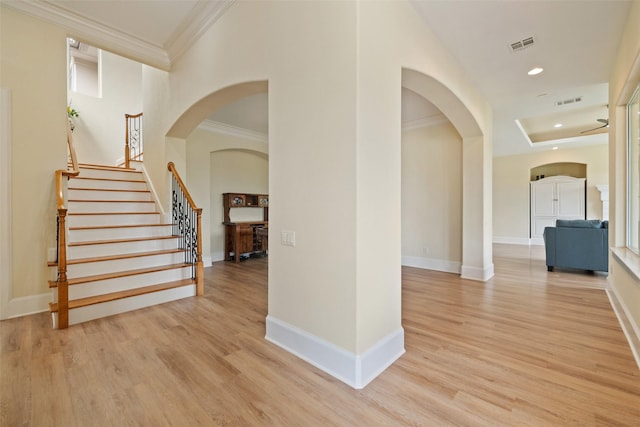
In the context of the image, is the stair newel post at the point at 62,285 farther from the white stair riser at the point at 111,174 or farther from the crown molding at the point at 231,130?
the crown molding at the point at 231,130

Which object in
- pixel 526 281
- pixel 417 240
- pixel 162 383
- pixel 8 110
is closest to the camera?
pixel 162 383

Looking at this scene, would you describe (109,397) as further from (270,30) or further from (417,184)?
(417,184)

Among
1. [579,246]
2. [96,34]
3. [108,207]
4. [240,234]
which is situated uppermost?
[96,34]

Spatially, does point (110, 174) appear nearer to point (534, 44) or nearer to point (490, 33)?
point (490, 33)

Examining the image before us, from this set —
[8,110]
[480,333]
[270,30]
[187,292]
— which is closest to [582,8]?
[270,30]

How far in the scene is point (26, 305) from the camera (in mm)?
3121

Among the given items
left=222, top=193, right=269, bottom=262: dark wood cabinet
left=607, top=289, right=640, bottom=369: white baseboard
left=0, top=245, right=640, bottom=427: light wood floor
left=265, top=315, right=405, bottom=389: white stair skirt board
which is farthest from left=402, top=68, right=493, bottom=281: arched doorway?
left=222, top=193, right=269, bottom=262: dark wood cabinet

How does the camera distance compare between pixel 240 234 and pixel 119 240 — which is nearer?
pixel 119 240

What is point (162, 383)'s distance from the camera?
73.7 inches

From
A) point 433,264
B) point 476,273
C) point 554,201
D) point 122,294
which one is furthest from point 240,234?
point 554,201

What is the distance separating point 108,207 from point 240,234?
2381 mm

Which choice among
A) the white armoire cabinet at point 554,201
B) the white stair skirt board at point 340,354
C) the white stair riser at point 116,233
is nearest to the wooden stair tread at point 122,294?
the white stair riser at point 116,233

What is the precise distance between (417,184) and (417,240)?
1130mm

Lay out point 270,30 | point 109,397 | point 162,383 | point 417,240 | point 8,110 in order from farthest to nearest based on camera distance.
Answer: point 417,240
point 8,110
point 270,30
point 162,383
point 109,397
